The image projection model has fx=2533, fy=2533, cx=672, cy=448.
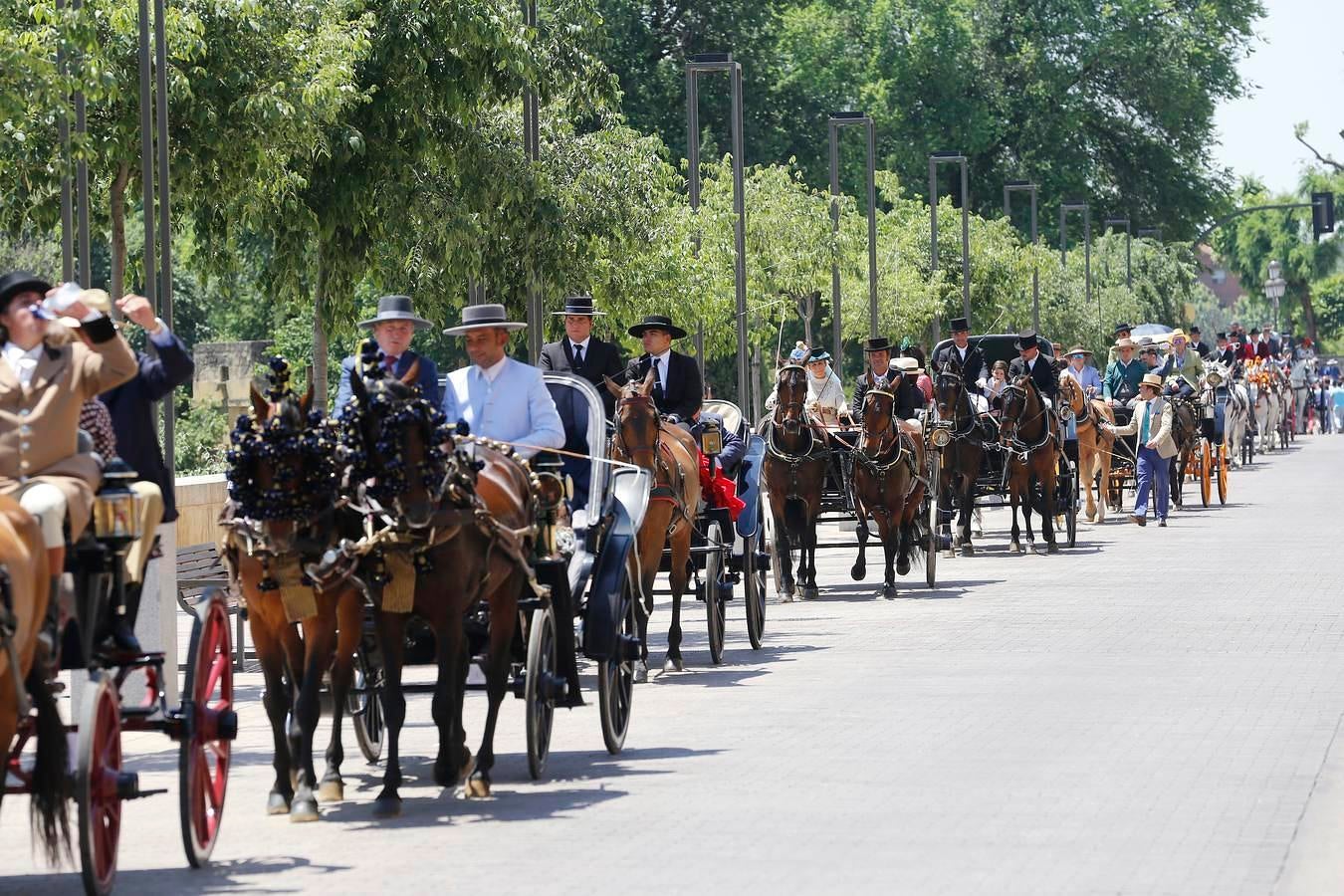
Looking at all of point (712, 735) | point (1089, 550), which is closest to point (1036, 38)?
point (1089, 550)

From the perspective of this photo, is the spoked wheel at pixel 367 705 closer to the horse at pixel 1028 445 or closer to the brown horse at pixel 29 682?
the brown horse at pixel 29 682

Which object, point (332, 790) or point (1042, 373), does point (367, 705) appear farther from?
point (1042, 373)

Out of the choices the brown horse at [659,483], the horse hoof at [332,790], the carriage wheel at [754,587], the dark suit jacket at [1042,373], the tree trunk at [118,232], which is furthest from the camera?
the dark suit jacket at [1042,373]

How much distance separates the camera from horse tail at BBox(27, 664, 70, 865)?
839cm

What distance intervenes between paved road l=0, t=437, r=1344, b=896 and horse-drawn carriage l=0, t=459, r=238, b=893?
13.0 inches

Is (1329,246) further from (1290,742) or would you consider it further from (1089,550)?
(1290,742)

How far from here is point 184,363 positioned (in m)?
9.87

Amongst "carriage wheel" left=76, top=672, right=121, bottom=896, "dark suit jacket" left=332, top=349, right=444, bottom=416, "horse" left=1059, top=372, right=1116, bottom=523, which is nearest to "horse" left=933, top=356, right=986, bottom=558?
"horse" left=1059, top=372, right=1116, bottom=523

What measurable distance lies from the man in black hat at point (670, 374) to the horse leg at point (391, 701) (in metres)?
6.34

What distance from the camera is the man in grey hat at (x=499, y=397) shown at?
12.3 meters

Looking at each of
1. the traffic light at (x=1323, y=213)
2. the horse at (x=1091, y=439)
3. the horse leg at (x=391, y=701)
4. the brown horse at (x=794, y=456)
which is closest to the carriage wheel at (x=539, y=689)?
the horse leg at (x=391, y=701)

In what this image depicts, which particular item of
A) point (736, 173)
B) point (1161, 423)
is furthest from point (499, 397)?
point (736, 173)

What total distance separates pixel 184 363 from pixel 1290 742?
18.3 feet

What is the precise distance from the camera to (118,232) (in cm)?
1878
